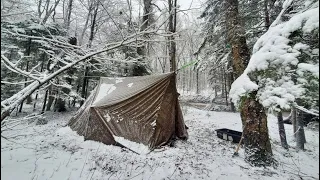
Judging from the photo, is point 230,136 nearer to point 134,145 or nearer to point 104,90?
point 134,145

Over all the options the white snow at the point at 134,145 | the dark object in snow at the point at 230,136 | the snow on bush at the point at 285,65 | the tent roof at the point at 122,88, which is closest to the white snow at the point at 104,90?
the tent roof at the point at 122,88

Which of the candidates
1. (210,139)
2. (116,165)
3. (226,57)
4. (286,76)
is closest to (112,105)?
(116,165)

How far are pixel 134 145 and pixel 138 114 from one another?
0.98 m

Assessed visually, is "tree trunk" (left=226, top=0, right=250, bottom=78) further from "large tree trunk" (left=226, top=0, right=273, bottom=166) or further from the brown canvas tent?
the brown canvas tent

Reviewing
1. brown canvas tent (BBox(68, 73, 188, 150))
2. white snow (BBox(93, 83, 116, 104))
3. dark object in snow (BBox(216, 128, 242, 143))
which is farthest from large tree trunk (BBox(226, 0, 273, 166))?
white snow (BBox(93, 83, 116, 104))

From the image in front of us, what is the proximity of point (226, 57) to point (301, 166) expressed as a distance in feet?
14.3

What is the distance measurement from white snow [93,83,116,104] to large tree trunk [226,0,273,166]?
4.41 meters

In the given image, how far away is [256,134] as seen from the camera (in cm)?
448

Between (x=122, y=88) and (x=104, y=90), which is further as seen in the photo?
(x=104, y=90)

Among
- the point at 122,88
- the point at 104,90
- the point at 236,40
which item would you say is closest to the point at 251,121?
the point at 236,40

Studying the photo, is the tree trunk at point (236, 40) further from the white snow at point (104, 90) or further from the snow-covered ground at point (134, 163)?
the white snow at point (104, 90)

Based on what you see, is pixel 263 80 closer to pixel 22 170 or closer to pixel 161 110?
pixel 161 110

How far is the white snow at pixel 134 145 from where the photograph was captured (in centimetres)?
504

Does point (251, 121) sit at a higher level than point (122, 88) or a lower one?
lower
